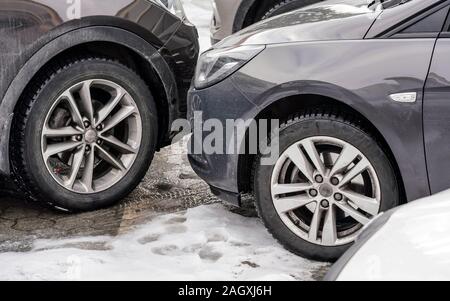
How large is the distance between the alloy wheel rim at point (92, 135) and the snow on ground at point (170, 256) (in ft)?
1.50

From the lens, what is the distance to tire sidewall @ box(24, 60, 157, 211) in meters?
4.22

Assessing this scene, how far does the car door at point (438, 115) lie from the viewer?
3.44 m

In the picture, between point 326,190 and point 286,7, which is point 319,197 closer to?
point 326,190

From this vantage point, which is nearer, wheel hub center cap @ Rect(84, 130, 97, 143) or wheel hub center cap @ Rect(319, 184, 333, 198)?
wheel hub center cap @ Rect(319, 184, 333, 198)

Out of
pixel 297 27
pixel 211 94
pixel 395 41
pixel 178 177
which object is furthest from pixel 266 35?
pixel 178 177

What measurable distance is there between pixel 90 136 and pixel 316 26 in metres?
1.52

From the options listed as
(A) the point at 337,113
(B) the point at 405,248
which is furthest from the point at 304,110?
(B) the point at 405,248

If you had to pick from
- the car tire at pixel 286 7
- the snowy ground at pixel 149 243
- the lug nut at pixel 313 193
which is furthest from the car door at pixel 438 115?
the car tire at pixel 286 7

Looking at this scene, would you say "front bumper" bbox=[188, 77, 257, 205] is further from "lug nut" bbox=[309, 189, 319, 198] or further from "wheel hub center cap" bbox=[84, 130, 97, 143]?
"wheel hub center cap" bbox=[84, 130, 97, 143]

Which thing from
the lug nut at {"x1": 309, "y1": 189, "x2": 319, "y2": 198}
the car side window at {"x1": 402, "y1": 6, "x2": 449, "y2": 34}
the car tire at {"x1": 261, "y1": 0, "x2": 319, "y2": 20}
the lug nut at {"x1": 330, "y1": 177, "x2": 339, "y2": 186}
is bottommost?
the lug nut at {"x1": 309, "y1": 189, "x2": 319, "y2": 198}

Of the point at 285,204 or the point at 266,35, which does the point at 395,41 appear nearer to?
the point at 266,35

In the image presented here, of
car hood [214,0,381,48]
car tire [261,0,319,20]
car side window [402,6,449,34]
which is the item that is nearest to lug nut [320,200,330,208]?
car hood [214,0,381,48]

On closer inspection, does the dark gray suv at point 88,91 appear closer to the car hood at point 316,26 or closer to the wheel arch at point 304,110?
the car hood at point 316,26

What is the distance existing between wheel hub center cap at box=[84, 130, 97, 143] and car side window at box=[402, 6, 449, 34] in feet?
6.30
